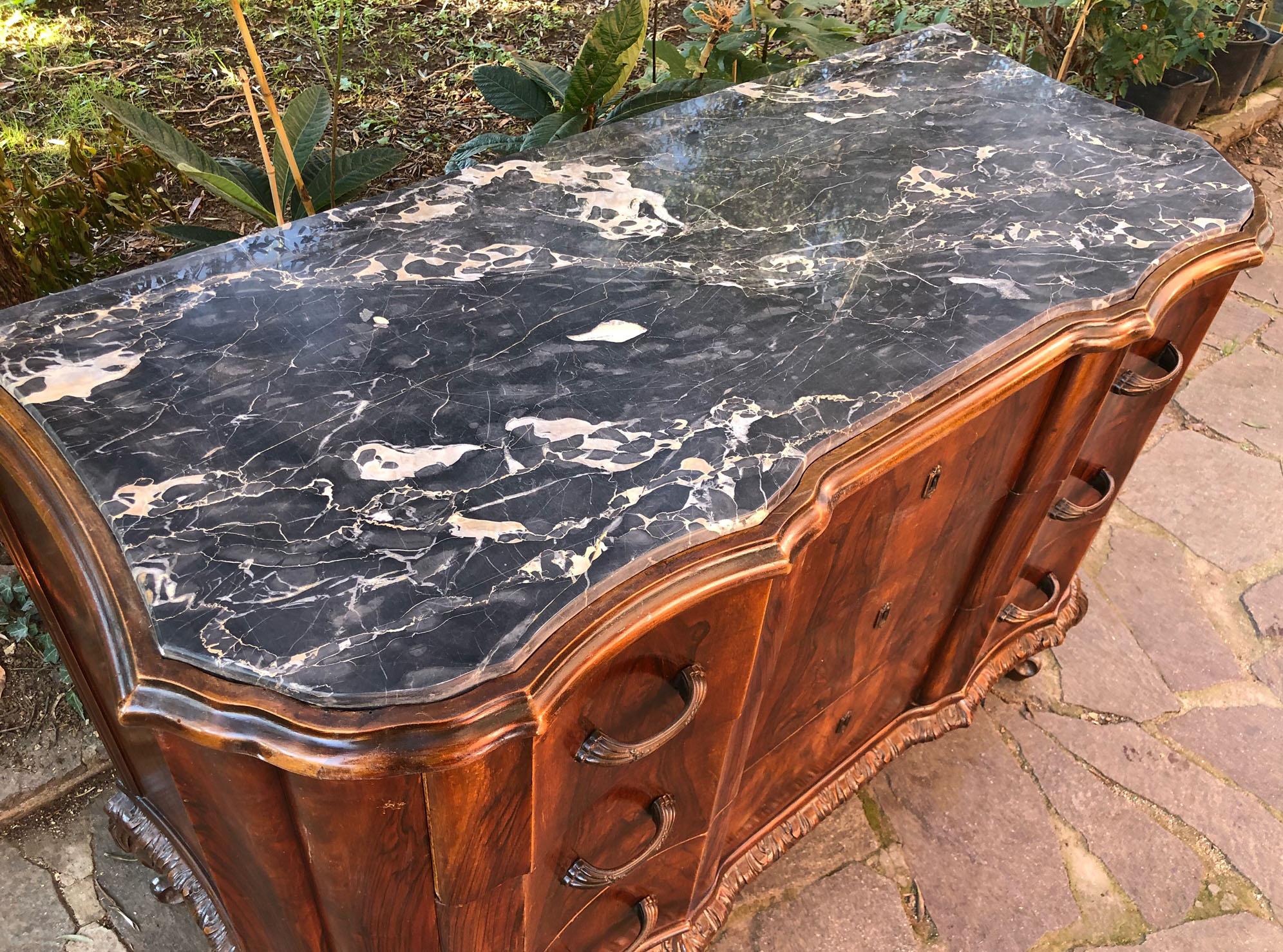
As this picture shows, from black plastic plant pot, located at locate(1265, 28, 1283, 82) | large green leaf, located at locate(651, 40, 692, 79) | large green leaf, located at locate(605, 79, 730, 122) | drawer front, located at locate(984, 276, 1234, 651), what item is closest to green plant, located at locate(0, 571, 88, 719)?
large green leaf, located at locate(605, 79, 730, 122)

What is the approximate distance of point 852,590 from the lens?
1.23 m

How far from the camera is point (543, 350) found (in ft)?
3.49

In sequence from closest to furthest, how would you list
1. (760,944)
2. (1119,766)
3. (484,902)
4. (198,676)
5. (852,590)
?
(198,676) → (484,902) → (852,590) → (760,944) → (1119,766)

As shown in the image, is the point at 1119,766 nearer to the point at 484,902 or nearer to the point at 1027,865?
the point at 1027,865

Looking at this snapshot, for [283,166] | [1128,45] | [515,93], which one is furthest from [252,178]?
[1128,45]

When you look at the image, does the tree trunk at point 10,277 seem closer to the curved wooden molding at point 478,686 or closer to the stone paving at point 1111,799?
the curved wooden molding at point 478,686

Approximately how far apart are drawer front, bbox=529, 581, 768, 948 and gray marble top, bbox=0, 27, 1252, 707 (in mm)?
120

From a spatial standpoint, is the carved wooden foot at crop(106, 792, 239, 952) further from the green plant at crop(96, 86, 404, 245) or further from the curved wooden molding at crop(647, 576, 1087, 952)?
the green plant at crop(96, 86, 404, 245)

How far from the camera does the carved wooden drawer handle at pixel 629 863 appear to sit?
108cm

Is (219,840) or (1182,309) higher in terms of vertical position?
(1182,309)

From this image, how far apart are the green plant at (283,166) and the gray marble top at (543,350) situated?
423 mm

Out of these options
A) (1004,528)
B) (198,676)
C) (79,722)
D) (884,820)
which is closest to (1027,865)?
(884,820)

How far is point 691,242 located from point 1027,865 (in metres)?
1.31

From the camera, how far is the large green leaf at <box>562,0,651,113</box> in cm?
160
